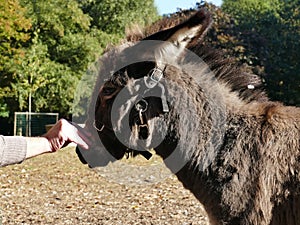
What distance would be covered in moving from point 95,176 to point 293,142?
11348 mm

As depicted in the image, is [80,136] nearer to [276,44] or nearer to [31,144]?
[31,144]

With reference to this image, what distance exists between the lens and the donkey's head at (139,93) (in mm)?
3885

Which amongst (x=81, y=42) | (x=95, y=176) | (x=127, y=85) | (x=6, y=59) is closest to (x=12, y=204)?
(x=95, y=176)

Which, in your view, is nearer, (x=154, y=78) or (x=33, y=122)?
(x=154, y=78)

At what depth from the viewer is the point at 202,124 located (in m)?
3.95

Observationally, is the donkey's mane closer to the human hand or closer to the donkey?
the donkey

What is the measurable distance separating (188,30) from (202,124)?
0.69 meters

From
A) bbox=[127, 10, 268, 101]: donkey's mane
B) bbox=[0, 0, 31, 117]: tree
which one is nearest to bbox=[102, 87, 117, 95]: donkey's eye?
bbox=[127, 10, 268, 101]: donkey's mane

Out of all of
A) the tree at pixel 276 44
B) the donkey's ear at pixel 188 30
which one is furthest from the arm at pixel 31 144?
the tree at pixel 276 44

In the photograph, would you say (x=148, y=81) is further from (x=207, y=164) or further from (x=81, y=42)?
(x=81, y=42)

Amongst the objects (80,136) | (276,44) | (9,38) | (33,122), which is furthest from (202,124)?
(276,44)

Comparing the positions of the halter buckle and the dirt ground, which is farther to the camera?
the dirt ground

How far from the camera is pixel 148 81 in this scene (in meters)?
3.89

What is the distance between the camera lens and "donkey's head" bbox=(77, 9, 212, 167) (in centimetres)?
388
